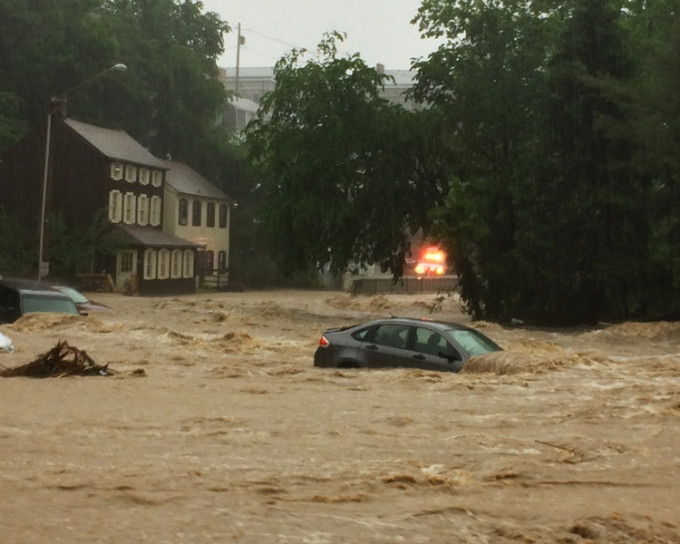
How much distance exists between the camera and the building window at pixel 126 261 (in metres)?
72.2

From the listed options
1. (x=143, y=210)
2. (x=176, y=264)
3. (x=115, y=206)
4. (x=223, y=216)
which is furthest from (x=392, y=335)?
(x=223, y=216)

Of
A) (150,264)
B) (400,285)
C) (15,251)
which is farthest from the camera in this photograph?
(400,285)

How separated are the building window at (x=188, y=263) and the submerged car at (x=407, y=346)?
184 feet

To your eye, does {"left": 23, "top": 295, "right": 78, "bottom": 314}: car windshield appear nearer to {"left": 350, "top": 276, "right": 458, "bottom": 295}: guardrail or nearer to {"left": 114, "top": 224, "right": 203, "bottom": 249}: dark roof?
{"left": 114, "top": 224, "right": 203, "bottom": 249}: dark roof

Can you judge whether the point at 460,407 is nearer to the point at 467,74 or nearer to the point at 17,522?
the point at 17,522

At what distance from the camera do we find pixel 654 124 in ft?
136

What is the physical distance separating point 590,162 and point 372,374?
82.9 feet

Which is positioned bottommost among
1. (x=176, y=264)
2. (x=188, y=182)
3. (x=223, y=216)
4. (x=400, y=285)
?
(x=400, y=285)

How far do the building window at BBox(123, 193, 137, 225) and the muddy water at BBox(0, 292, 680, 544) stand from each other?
46486 mm

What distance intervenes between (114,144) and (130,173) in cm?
197

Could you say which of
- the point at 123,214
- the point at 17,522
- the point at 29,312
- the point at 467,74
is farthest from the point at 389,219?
the point at 17,522

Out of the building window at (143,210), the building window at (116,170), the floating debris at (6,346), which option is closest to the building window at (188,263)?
the building window at (143,210)

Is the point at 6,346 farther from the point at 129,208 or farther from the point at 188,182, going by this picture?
the point at 188,182

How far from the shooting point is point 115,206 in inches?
2896
